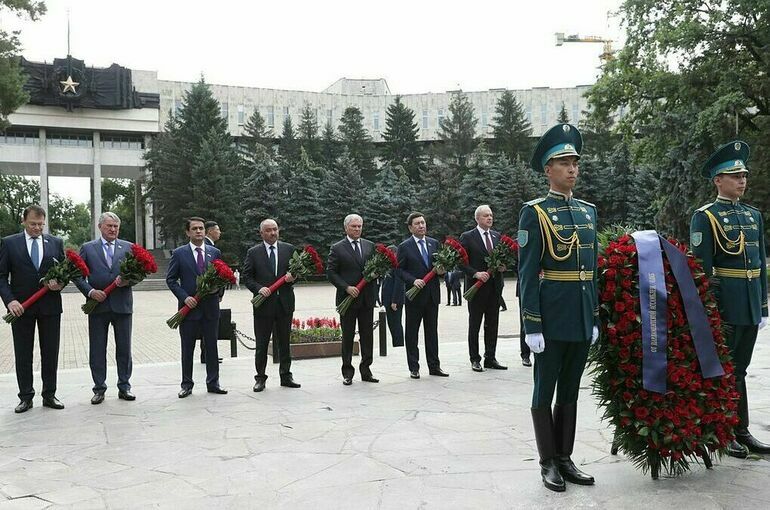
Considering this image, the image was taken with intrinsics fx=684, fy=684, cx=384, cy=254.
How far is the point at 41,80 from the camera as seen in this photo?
54.9m

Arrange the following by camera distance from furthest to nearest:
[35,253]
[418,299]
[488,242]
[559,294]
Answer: [488,242]
[418,299]
[35,253]
[559,294]

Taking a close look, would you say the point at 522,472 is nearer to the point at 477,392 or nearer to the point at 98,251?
the point at 477,392

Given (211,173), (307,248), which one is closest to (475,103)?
(211,173)

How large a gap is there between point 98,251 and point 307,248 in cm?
244

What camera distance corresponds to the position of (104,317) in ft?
25.4

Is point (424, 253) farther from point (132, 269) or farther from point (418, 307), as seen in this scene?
point (132, 269)

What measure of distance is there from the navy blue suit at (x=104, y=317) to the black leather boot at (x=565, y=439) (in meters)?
5.18

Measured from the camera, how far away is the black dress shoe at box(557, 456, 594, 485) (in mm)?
4422

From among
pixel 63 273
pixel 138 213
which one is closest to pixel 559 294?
pixel 63 273

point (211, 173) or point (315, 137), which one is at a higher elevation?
point (315, 137)

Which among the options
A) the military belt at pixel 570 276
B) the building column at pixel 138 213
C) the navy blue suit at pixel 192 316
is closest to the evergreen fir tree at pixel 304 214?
the building column at pixel 138 213

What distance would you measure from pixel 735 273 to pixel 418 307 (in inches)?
176

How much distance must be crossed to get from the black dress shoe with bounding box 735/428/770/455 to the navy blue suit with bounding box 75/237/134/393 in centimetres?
619

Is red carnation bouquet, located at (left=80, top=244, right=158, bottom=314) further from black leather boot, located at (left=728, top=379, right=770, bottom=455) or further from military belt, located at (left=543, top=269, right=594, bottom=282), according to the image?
black leather boot, located at (left=728, top=379, right=770, bottom=455)
